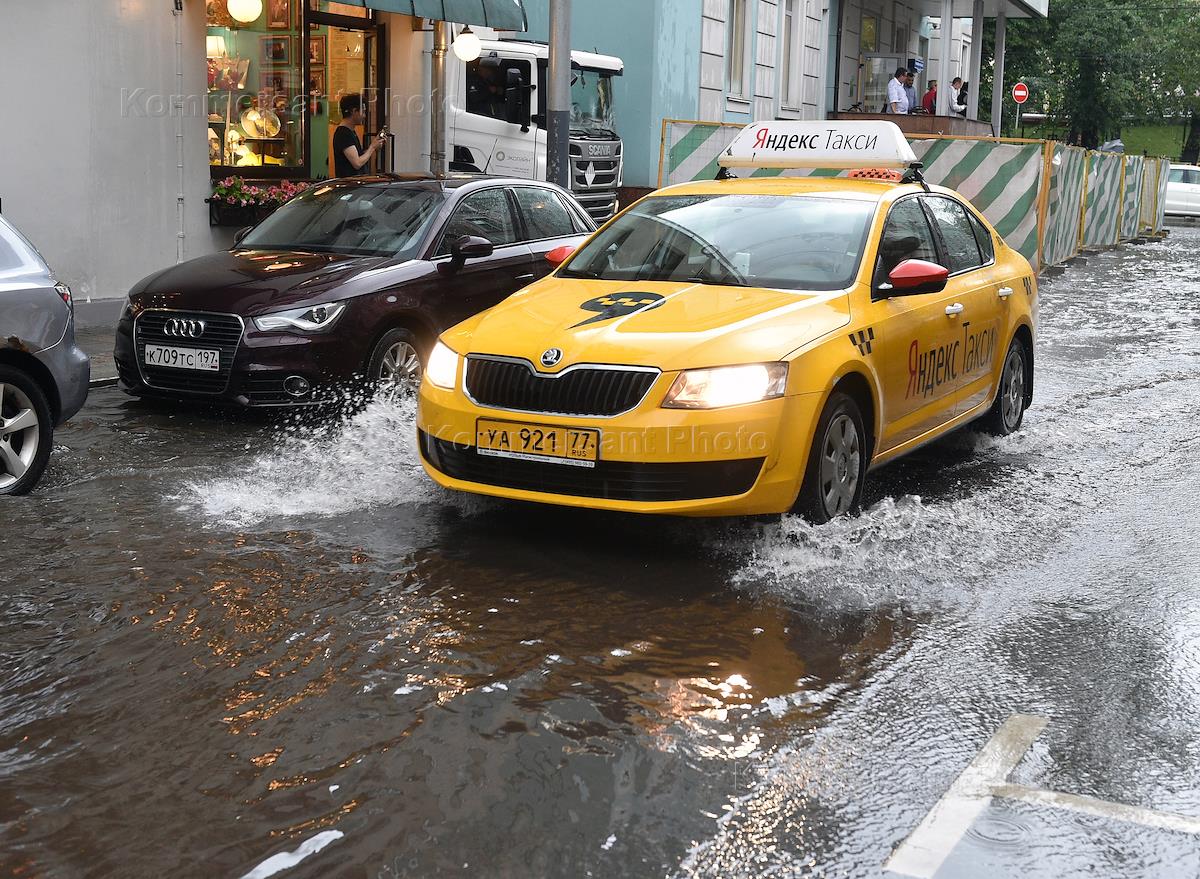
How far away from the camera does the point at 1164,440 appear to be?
9398mm

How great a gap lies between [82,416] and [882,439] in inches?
207

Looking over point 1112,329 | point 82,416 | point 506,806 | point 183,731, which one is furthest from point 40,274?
point 1112,329

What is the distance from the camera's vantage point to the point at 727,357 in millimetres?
6082

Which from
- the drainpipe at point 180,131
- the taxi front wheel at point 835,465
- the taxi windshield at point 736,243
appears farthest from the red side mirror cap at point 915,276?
the drainpipe at point 180,131

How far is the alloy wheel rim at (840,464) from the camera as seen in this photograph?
21.0ft

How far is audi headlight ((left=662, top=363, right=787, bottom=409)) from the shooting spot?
19.7 feet

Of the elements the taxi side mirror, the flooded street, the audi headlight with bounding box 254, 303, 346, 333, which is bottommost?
the flooded street

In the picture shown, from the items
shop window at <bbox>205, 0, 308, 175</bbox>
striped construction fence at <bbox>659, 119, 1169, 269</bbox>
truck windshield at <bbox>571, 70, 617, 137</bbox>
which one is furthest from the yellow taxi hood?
truck windshield at <bbox>571, 70, 617, 137</bbox>

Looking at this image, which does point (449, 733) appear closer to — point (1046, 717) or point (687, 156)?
point (1046, 717)

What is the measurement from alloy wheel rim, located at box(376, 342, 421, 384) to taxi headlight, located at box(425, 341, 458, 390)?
9.16ft

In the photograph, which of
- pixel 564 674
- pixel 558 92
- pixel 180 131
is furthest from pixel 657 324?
pixel 180 131

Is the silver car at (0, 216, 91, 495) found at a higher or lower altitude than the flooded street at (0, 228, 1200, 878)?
higher

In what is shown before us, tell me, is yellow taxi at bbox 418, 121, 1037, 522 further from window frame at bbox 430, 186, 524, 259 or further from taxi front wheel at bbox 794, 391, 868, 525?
window frame at bbox 430, 186, 524, 259

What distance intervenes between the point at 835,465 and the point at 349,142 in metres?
10.4
